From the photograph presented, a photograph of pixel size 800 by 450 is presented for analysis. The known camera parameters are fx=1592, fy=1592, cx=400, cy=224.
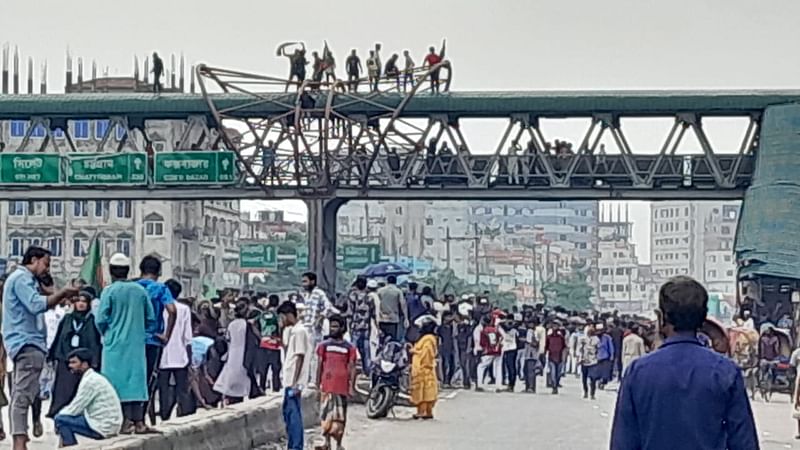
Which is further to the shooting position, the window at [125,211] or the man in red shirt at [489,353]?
the window at [125,211]

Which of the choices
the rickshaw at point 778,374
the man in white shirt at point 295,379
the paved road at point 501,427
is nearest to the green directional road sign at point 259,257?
the rickshaw at point 778,374

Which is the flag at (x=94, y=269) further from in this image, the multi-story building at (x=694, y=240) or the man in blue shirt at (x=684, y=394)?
Result: the multi-story building at (x=694, y=240)

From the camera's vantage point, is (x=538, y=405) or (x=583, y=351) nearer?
(x=538, y=405)

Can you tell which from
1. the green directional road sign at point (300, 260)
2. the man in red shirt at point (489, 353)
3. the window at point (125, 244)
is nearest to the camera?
the man in red shirt at point (489, 353)

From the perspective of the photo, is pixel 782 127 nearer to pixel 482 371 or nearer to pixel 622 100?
pixel 622 100

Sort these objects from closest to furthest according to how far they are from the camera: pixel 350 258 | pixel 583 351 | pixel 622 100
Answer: pixel 583 351, pixel 622 100, pixel 350 258

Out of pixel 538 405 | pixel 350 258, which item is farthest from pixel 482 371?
pixel 350 258

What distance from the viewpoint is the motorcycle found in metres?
21.2

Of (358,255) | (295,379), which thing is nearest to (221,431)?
(295,379)

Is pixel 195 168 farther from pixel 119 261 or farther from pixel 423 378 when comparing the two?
pixel 119 261

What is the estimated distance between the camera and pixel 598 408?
85.7ft

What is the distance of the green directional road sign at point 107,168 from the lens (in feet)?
139

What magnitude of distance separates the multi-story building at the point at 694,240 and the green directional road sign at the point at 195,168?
4760 inches

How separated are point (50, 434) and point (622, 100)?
A: 83.5ft
